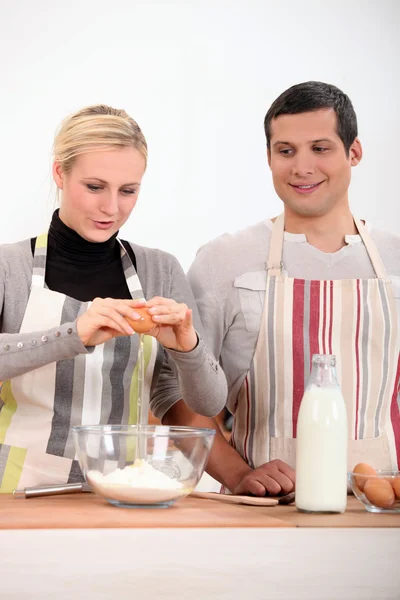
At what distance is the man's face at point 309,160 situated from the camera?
1985 millimetres

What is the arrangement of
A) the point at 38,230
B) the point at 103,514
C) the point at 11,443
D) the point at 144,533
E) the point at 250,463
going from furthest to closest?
1. the point at 38,230
2. the point at 250,463
3. the point at 11,443
4. the point at 103,514
5. the point at 144,533

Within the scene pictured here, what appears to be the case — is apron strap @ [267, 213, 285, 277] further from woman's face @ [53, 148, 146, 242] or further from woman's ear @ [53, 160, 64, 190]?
woman's ear @ [53, 160, 64, 190]

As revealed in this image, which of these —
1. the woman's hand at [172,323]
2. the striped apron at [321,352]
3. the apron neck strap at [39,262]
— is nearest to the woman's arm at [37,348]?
the woman's hand at [172,323]

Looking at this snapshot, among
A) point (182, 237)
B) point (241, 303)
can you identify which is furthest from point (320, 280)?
point (182, 237)

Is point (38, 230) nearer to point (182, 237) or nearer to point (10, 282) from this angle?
point (182, 237)

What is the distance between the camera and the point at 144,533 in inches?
43.4

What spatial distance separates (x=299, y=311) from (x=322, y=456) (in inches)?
28.4

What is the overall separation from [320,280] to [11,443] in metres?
0.80

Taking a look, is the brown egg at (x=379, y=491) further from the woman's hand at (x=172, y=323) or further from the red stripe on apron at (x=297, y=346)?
the red stripe on apron at (x=297, y=346)

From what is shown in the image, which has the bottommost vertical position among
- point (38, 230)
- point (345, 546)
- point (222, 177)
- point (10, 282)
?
point (345, 546)

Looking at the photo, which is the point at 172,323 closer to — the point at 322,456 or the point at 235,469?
the point at 322,456

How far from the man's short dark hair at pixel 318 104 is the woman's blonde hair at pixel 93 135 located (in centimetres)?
39

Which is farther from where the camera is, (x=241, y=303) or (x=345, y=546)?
(x=241, y=303)

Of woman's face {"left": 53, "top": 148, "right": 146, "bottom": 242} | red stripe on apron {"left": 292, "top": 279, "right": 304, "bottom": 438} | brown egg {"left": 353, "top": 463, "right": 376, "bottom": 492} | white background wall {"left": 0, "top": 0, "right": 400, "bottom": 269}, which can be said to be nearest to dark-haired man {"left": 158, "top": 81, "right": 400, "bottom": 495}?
red stripe on apron {"left": 292, "top": 279, "right": 304, "bottom": 438}
